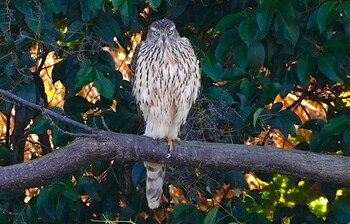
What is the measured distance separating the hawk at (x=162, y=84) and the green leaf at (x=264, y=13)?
639mm

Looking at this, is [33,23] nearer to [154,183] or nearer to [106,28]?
[106,28]

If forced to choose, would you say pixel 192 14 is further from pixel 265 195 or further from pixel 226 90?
pixel 265 195

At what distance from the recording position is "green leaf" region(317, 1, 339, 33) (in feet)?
13.0

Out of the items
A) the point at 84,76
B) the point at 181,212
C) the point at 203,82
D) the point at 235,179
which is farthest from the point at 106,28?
the point at 235,179

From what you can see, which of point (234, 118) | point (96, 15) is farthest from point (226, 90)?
point (96, 15)

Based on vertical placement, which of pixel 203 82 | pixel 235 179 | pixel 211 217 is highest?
pixel 203 82

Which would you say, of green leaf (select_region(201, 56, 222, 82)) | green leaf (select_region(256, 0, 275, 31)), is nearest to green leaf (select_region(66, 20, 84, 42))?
green leaf (select_region(201, 56, 222, 82))

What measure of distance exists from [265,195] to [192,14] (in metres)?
1.40

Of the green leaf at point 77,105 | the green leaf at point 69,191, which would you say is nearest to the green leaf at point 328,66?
the green leaf at point 77,105

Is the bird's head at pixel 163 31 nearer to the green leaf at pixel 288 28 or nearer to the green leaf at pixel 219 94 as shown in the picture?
the green leaf at pixel 219 94

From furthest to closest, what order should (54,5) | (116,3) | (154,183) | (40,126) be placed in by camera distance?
(154,183)
(40,126)
(54,5)
(116,3)

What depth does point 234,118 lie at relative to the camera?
4.37 meters

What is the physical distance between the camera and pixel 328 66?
426 centimetres

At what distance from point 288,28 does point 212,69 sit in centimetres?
42
